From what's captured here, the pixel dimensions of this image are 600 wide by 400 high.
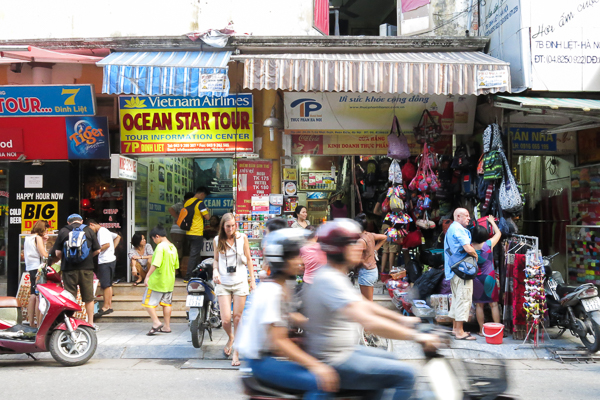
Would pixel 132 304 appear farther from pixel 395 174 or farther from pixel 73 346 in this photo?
pixel 395 174

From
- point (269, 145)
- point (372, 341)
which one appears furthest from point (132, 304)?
point (372, 341)

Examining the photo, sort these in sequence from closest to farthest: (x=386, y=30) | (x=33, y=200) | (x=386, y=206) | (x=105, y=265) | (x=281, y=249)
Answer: (x=281, y=249)
(x=105, y=265)
(x=386, y=206)
(x=33, y=200)
(x=386, y=30)

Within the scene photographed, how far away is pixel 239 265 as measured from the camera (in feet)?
21.9

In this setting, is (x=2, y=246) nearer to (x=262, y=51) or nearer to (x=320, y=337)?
(x=262, y=51)

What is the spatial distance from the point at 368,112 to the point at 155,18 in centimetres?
458

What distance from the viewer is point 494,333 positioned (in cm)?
726

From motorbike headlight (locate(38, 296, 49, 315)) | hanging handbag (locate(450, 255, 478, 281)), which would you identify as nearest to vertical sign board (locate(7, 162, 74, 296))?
motorbike headlight (locate(38, 296, 49, 315))

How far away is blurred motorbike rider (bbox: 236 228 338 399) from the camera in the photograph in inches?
118

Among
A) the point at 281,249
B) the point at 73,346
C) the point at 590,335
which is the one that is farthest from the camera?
the point at 590,335

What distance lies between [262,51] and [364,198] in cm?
383

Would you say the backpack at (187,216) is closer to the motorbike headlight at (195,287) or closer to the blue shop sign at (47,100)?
the blue shop sign at (47,100)

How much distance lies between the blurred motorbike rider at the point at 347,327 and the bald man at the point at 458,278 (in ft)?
14.4

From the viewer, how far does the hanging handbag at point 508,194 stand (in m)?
7.82

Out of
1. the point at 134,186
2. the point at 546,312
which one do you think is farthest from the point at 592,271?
the point at 134,186
